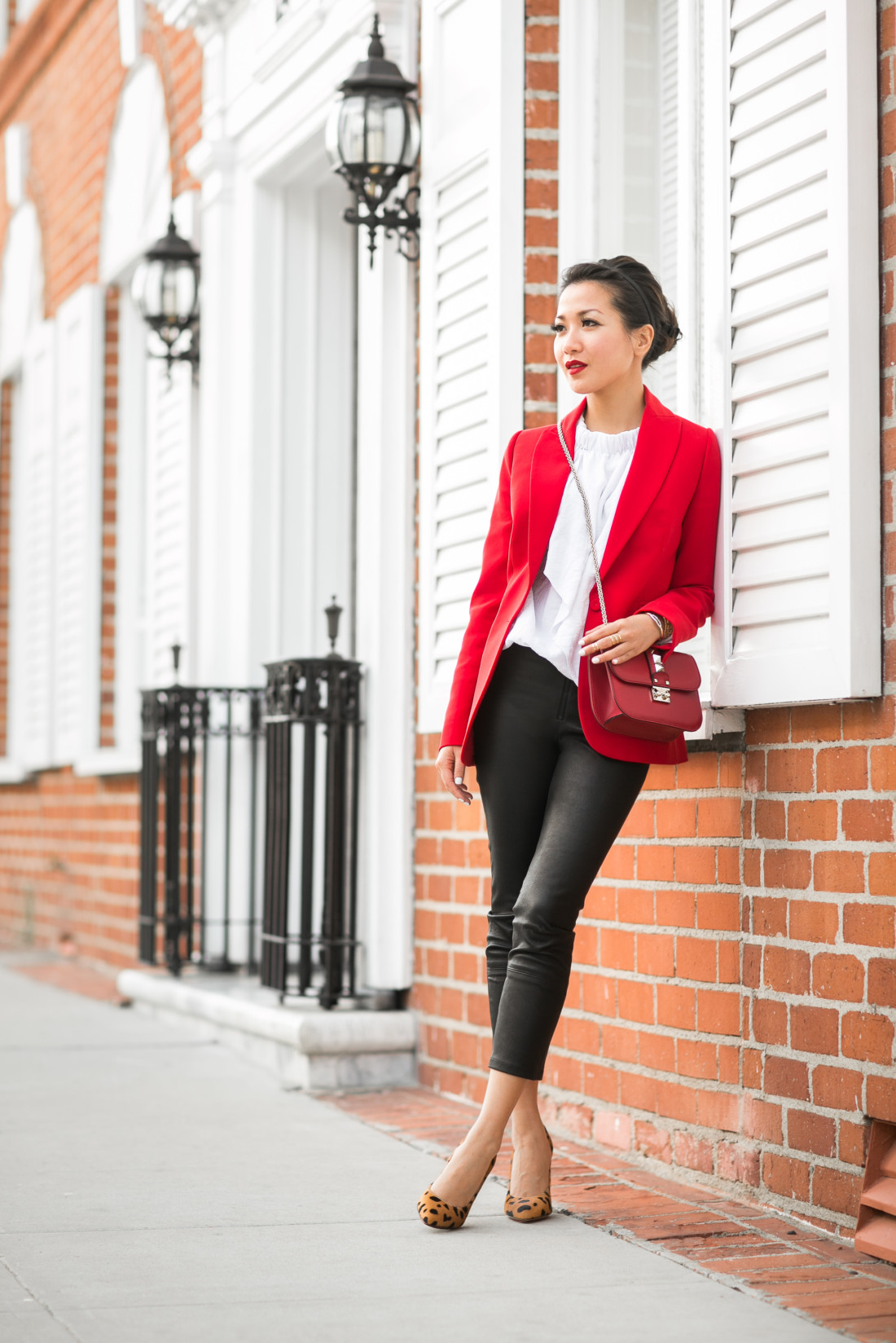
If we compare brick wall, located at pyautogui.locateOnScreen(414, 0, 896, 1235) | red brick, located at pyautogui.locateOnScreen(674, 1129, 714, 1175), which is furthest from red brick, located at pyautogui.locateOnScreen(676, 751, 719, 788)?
red brick, located at pyautogui.locateOnScreen(674, 1129, 714, 1175)

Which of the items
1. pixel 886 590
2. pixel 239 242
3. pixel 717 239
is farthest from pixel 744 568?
pixel 239 242

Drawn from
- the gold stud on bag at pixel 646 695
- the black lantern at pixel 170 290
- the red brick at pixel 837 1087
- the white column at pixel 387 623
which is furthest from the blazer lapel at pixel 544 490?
the black lantern at pixel 170 290

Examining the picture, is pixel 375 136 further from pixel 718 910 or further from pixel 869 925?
pixel 869 925

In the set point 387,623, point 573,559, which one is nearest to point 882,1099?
point 573,559

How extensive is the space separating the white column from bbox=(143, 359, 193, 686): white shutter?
184cm

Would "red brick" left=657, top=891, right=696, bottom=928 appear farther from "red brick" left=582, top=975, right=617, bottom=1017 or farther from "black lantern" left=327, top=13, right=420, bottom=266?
"black lantern" left=327, top=13, right=420, bottom=266

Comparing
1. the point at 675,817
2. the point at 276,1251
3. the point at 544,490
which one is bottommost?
the point at 276,1251

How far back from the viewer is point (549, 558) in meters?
3.50

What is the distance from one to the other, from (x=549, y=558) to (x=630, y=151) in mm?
1624

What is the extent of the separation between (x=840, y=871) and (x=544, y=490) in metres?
0.94

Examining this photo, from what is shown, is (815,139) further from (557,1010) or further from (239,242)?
(239,242)

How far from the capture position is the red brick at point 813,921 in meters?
3.35

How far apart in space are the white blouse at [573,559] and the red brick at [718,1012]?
2.64ft

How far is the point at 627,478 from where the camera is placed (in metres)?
3.43
